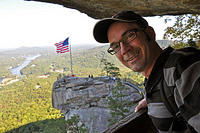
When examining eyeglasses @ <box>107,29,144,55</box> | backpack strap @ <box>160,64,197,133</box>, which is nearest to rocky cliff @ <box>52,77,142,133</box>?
eyeglasses @ <box>107,29,144,55</box>

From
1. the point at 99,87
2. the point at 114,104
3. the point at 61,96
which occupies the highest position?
the point at 114,104

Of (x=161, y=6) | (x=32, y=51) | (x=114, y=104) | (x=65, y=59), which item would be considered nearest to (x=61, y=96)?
(x=114, y=104)

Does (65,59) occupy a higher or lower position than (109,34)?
lower

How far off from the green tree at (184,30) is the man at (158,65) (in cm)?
551

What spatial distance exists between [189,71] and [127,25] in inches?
24.4

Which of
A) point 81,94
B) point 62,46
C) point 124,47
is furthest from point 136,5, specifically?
point 62,46

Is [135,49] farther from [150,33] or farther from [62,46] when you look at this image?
[62,46]

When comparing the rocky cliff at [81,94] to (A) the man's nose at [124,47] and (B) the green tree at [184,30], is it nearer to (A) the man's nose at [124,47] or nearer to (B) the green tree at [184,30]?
(B) the green tree at [184,30]

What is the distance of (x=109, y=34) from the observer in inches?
49.5

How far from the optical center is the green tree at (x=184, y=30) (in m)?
5.88

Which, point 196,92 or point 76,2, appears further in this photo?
point 76,2

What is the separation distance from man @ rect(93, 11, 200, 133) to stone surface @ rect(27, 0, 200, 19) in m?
2.40

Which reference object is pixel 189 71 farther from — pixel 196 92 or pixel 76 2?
pixel 76 2

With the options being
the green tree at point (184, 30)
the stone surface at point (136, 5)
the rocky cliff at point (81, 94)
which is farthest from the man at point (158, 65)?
the rocky cliff at point (81, 94)
